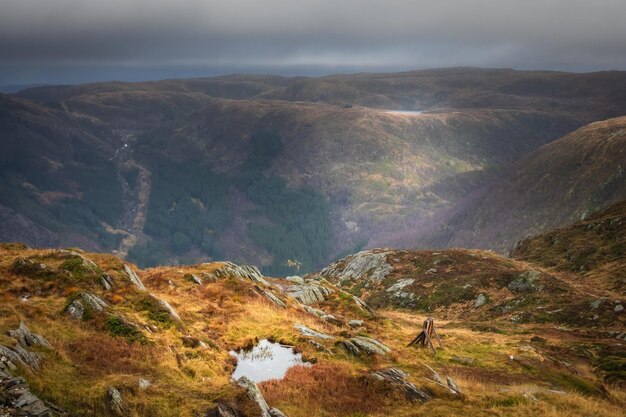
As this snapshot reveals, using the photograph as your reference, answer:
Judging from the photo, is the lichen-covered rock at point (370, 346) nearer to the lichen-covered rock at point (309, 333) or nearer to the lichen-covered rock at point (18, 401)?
the lichen-covered rock at point (309, 333)

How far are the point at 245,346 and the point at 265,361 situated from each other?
2.47 m

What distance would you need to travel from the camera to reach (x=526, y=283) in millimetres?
77812

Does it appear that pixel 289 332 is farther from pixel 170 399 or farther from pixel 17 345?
pixel 17 345

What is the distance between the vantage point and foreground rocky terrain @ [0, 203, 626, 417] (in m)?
22.1

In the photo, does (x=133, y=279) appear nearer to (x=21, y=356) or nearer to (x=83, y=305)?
(x=83, y=305)

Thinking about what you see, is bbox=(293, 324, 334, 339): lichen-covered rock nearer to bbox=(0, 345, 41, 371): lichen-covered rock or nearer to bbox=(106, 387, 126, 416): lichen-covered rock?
bbox=(106, 387, 126, 416): lichen-covered rock

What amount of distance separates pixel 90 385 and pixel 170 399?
363 cm

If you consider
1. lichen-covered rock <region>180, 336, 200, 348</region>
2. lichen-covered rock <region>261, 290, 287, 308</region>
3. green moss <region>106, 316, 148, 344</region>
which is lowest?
lichen-covered rock <region>261, 290, 287, 308</region>

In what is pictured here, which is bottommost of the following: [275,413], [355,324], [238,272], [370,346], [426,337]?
[355,324]

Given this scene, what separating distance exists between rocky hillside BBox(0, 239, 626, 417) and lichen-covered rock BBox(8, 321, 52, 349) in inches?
2.8

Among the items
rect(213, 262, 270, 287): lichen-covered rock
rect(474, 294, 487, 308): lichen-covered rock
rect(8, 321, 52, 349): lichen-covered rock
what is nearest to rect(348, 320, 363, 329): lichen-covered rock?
rect(213, 262, 270, 287): lichen-covered rock

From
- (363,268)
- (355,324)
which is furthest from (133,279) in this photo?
(363,268)

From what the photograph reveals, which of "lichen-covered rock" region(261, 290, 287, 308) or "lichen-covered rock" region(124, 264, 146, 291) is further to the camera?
"lichen-covered rock" region(261, 290, 287, 308)

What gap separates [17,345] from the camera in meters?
22.5
